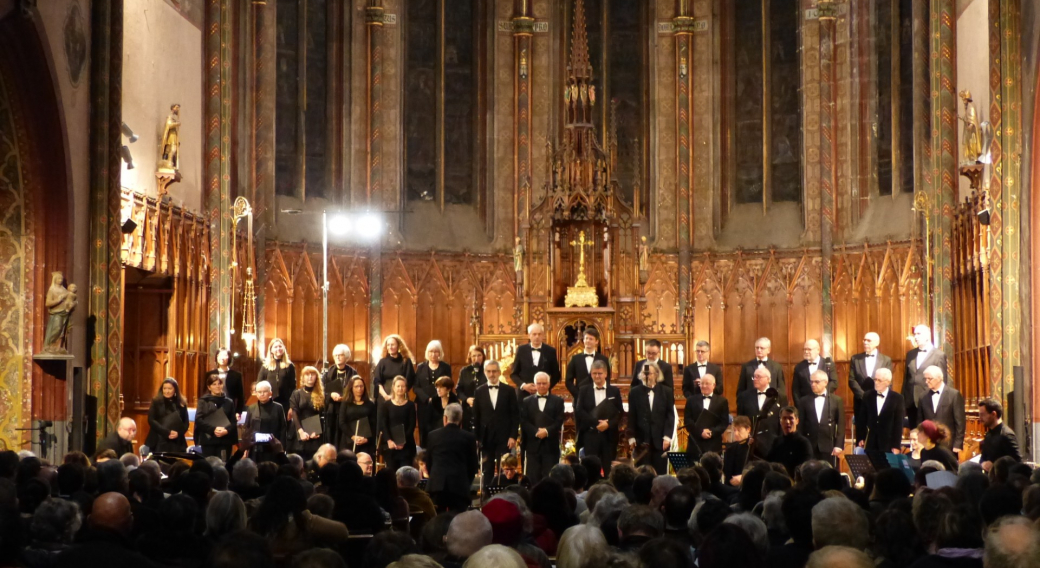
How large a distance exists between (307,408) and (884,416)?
18.7 feet

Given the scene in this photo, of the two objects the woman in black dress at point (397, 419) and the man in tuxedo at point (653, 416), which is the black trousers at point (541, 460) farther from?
the woman in black dress at point (397, 419)

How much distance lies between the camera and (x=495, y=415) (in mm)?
14086

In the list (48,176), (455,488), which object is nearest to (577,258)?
(48,176)

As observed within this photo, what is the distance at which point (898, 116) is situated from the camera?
71.7ft

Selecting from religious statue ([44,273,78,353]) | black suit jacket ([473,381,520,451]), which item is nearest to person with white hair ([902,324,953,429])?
black suit jacket ([473,381,520,451])

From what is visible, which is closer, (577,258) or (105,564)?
(105,564)

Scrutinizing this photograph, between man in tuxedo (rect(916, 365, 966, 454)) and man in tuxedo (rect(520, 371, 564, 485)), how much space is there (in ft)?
11.3

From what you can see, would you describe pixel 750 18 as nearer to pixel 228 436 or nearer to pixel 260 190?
pixel 260 190

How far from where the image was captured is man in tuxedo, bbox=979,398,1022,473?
11.1 metres

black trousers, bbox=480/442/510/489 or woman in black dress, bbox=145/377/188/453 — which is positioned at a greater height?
woman in black dress, bbox=145/377/188/453

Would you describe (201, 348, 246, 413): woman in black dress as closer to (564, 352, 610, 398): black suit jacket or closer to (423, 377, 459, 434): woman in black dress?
(423, 377, 459, 434): woman in black dress

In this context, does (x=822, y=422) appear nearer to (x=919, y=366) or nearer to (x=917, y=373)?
(x=917, y=373)

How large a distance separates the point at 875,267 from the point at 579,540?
55.0 ft

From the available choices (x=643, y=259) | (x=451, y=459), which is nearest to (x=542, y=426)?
(x=451, y=459)
